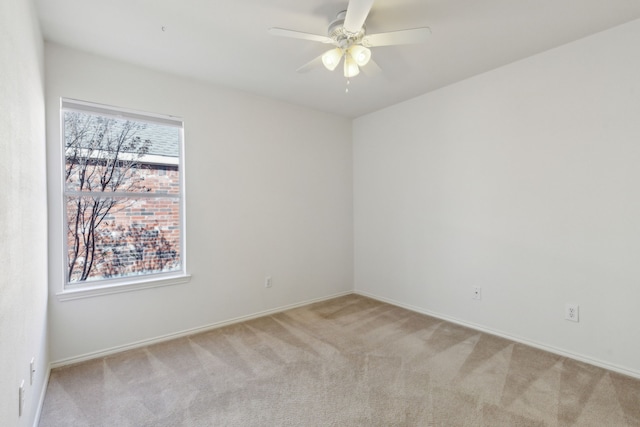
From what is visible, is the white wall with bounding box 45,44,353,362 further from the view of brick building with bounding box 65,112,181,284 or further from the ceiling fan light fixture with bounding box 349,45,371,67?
the ceiling fan light fixture with bounding box 349,45,371,67

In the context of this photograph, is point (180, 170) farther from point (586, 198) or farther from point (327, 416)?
point (586, 198)

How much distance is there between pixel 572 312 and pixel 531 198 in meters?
0.96

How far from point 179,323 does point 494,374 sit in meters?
2.69

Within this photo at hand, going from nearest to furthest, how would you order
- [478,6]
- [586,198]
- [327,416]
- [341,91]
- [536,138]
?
1. [327,416]
2. [478,6]
3. [586,198]
4. [536,138]
5. [341,91]

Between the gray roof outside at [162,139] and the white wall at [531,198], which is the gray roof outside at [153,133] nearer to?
the gray roof outside at [162,139]

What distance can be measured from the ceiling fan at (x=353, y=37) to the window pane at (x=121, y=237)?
188 centimetres

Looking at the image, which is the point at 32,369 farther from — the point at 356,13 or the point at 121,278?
the point at 356,13

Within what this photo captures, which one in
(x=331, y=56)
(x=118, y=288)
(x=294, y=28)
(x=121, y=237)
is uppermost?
(x=294, y=28)

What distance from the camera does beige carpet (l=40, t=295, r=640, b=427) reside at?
1.76 meters

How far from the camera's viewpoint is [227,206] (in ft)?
10.4

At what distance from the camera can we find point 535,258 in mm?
2594

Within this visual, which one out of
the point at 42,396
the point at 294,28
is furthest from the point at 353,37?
the point at 42,396

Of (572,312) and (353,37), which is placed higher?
(353,37)

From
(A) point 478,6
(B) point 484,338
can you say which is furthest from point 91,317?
(A) point 478,6
